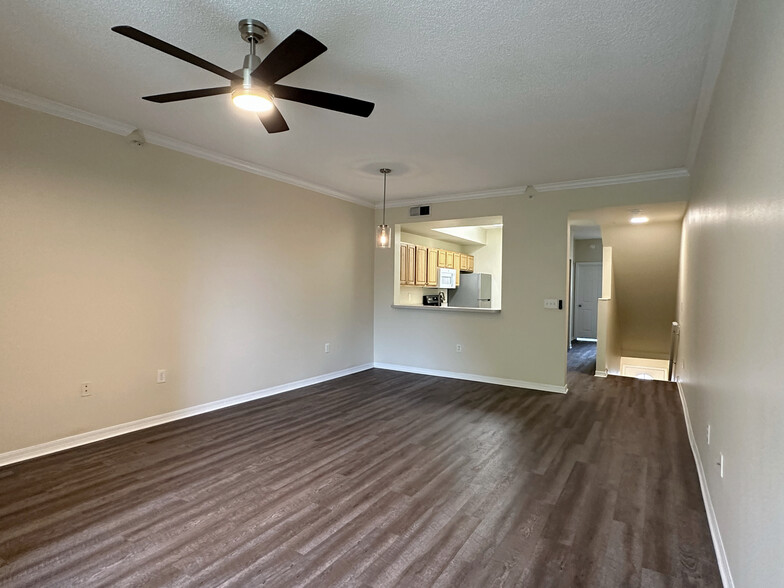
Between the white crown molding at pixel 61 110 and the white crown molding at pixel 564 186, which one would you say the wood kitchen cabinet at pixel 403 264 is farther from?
the white crown molding at pixel 61 110

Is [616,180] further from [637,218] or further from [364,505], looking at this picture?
[364,505]

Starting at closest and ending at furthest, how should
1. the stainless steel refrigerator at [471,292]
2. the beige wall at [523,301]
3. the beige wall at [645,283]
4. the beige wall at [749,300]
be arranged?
the beige wall at [749,300], the beige wall at [523,301], the beige wall at [645,283], the stainless steel refrigerator at [471,292]

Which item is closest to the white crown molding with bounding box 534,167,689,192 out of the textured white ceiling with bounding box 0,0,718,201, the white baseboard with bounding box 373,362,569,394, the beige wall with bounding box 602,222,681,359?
the textured white ceiling with bounding box 0,0,718,201

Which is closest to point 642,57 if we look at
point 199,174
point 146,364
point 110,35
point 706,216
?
point 706,216

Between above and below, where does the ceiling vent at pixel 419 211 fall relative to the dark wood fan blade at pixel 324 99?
above

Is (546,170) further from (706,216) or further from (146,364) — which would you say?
(146,364)

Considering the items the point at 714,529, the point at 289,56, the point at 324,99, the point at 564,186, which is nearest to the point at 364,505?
the point at 714,529

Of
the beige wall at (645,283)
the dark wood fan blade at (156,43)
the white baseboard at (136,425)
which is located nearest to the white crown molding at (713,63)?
the dark wood fan blade at (156,43)

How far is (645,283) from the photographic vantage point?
22.5ft

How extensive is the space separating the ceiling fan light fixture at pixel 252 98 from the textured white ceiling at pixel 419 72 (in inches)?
13.7

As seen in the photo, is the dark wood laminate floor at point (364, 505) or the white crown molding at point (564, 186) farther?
the white crown molding at point (564, 186)

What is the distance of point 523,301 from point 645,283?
3.00 m

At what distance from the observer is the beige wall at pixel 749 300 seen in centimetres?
115

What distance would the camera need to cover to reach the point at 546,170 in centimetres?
449
